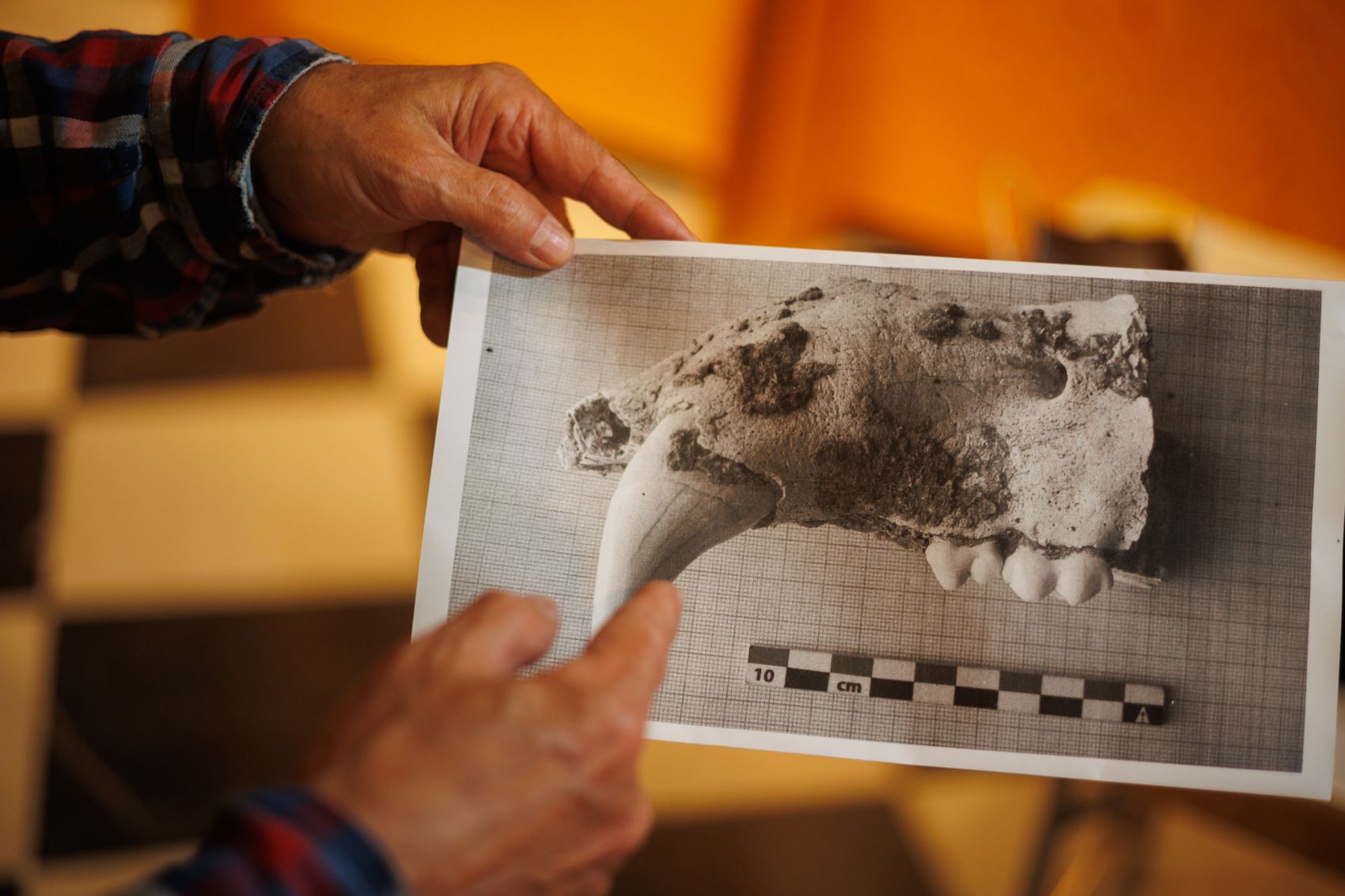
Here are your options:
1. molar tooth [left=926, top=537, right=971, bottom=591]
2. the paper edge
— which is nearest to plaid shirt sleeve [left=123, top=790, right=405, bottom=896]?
the paper edge

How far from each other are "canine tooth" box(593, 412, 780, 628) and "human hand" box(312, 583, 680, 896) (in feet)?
0.49

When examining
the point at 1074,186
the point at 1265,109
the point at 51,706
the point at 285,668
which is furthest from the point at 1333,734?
the point at 51,706

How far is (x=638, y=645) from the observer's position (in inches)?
18.0

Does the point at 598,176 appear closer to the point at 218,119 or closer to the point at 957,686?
the point at 218,119

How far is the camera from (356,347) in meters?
1.70

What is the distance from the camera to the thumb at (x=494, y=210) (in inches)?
24.2

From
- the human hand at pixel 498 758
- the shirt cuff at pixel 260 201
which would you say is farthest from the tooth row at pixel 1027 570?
the shirt cuff at pixel 260 201

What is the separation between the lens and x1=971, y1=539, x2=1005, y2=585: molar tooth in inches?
23.8

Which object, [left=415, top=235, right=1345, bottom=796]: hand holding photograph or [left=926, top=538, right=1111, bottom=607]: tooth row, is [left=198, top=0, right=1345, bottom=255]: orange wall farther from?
[left=926, top=538, right=1111, bottom=607]: tooth row

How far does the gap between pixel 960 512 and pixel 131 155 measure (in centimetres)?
60

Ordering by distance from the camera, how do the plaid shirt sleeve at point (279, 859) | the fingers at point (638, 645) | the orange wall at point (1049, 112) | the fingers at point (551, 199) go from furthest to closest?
1. the orange wall at point (1049, 112)
2. the fingers at point (551, 199)
3. the fingers at point (638, 645)
4. the plaid shirt sleeve at point (279, 859)

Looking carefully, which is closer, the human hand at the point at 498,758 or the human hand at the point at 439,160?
the human hand at the point at 498,758

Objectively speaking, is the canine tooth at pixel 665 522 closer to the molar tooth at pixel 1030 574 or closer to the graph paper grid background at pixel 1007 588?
the graph paper grid background at pixel 1007 588

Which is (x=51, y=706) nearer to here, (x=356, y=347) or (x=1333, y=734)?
(x=356, y=347)
